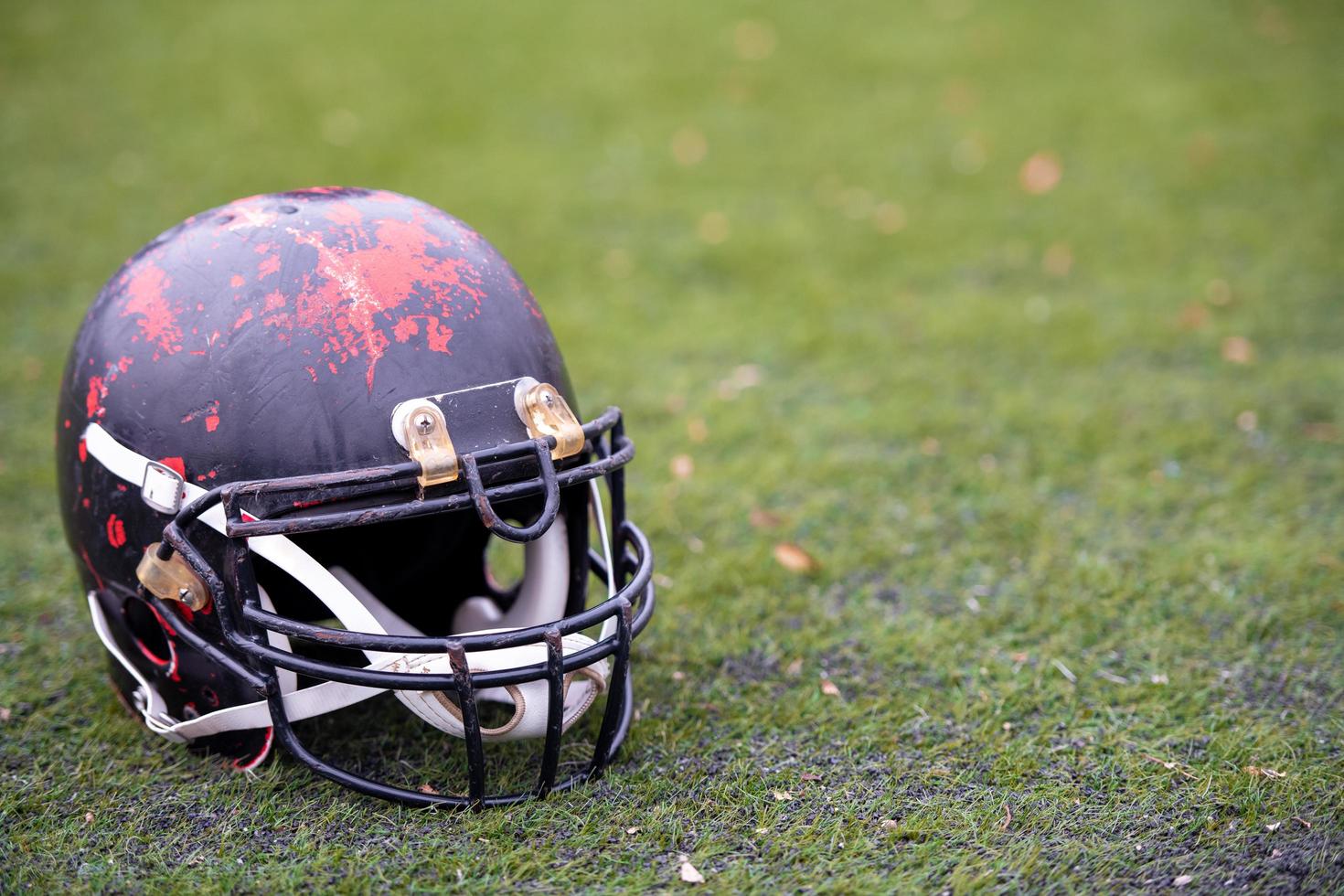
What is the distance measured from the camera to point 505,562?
324 cm

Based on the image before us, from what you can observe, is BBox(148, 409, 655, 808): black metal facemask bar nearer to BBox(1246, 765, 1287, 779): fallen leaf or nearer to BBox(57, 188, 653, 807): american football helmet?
BBox(57, 188, 653, 807): american football helmet

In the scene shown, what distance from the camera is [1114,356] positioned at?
454 centimetres

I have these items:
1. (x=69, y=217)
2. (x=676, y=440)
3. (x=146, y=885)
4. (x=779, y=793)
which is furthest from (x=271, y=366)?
(x=69, y=217)

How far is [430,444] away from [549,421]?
23cm

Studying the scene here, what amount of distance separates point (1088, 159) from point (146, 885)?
5.93 metres

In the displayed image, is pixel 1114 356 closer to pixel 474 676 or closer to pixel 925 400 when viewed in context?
pixel 925 400

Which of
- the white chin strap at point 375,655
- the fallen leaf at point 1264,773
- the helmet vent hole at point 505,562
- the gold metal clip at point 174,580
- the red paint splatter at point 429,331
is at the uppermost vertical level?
the red paint splatter at point 429,331

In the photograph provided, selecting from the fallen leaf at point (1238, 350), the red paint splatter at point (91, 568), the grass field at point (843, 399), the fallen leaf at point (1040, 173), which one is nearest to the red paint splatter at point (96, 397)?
the red paint splatter at point (91, 568)

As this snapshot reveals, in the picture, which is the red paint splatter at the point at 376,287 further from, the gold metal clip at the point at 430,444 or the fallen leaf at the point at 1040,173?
the fallen leaf at the point at 1040,173

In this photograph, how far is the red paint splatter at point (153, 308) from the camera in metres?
2.11

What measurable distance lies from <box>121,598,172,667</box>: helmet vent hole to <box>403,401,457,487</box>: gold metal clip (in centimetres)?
72

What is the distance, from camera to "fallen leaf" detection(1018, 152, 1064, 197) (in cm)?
607

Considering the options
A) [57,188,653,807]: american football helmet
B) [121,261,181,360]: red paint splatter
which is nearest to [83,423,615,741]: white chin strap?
[57,188,653,807]: american football helmet

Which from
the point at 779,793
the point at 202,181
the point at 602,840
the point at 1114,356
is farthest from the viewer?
the point at 202,181
